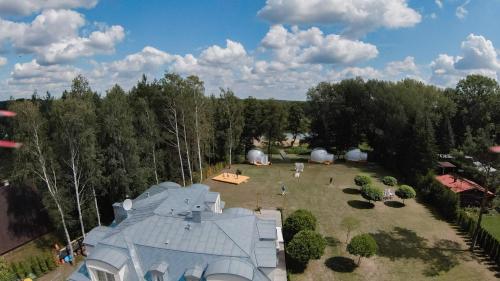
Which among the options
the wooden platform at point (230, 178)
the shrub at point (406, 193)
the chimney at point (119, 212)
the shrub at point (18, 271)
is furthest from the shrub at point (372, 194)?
the shrub at point (18, 271)

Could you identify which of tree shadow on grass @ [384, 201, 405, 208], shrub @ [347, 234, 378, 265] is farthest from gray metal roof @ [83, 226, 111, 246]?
tree shadow on grass @ [384, 201, 405, 208]

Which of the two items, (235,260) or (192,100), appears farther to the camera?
(192,100)

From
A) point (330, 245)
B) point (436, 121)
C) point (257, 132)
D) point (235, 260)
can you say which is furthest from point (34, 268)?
point (436, 121)

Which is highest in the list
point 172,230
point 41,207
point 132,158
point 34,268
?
point 132,158

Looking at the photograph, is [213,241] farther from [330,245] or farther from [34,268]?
[34,268]

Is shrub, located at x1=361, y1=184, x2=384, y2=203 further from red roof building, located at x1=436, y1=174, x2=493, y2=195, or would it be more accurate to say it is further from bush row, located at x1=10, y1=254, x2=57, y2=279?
bush row, located at x1=10, y1=254, x2=57, y2=279

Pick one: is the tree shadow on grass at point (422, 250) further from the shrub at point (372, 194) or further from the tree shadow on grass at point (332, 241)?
the shrub at point (372, 194)
